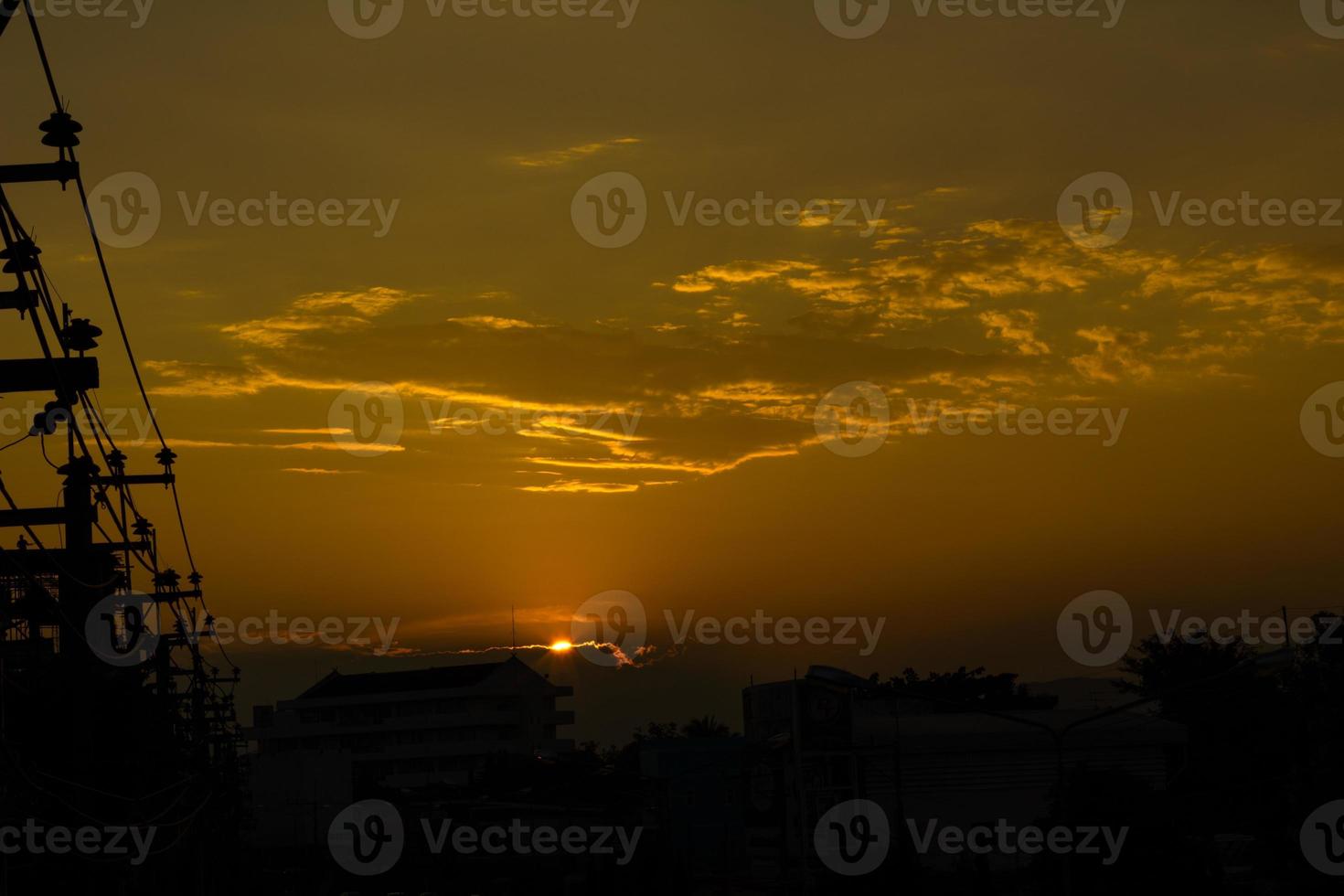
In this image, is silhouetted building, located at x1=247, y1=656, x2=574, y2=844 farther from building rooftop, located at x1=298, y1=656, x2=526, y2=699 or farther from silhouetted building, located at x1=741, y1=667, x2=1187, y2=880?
silhouetted building, located at x1=741, y1=667, x2=1187, y2=880

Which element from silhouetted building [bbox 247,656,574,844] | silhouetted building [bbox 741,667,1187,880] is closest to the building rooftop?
silhouetted building [bbox 247,656,574,844]

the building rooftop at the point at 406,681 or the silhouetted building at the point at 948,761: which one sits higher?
the building rooftop at the point at 406,681

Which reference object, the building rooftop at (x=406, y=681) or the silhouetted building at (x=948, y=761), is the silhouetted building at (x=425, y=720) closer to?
the building rooftop at (x=406, y=681)

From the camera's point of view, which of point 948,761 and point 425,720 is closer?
point 948,761

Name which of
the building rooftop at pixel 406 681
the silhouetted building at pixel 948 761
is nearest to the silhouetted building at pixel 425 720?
the building rooftop at pixel 406 681

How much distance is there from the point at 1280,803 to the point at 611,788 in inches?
1322

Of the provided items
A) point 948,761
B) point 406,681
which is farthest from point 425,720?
point 948,761

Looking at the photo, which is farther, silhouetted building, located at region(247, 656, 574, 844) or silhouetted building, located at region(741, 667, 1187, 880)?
silhouetted building, located at region(247, 656, 574, 844)

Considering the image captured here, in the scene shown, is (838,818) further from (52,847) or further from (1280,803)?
(52,847)

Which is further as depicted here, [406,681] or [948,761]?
[406,681]

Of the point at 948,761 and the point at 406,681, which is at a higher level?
the point at 406,681

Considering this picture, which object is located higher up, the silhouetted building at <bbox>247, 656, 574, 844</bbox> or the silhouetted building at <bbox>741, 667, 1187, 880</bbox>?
the silhouetted building at <bbox>247, 656, 574, 844</bbox>

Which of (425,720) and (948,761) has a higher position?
(425,720)

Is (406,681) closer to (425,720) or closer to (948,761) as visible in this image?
(425,720)
